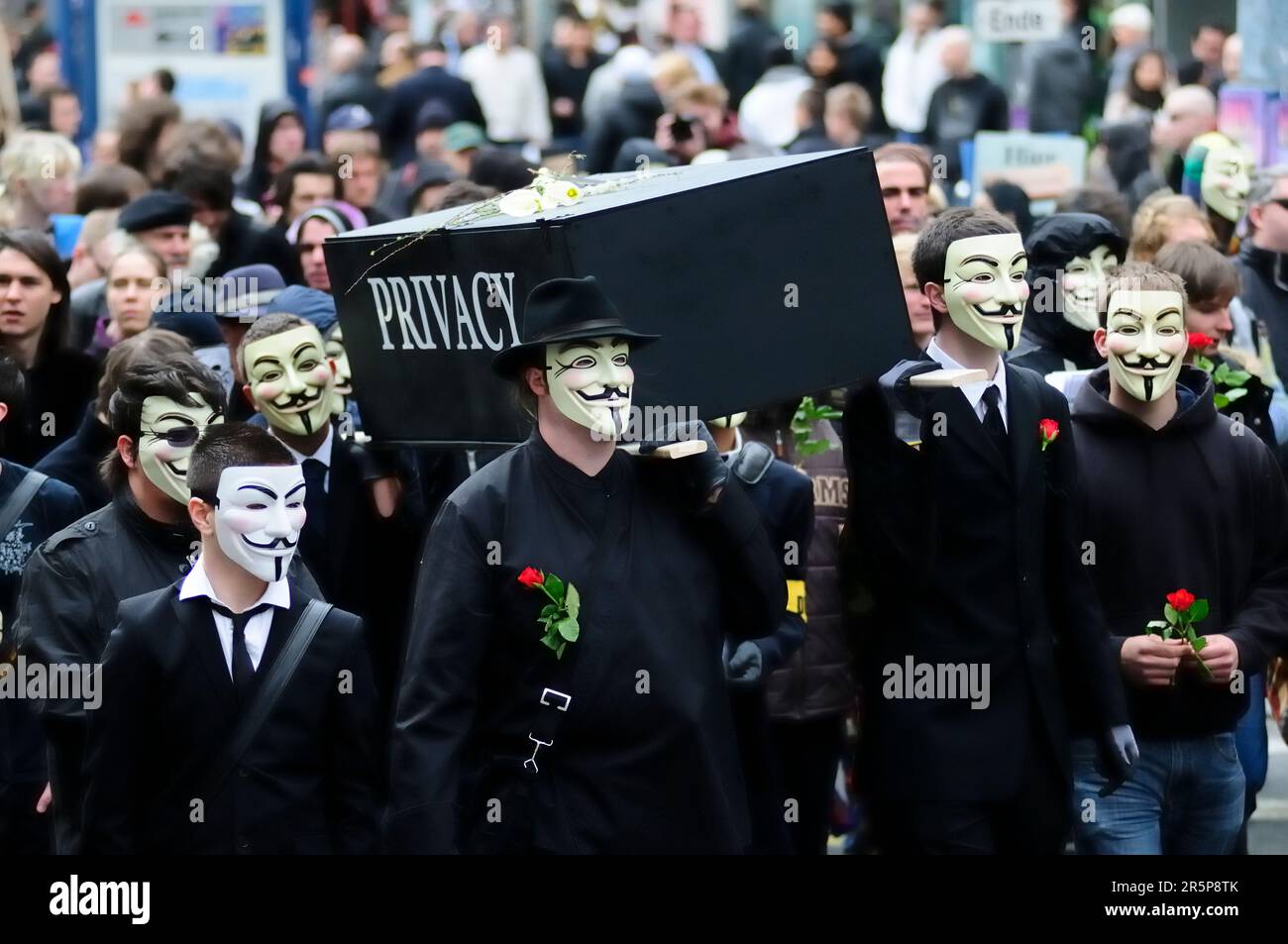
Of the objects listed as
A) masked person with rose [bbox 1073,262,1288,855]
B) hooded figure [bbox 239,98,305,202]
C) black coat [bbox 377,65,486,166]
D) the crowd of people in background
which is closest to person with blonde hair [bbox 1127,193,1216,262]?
the crowd of people in background

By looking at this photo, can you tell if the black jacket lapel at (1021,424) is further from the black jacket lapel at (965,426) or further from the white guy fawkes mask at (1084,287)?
the white guy fawkes mask at (1084,287)

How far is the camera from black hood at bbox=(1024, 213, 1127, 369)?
7801 millimetres

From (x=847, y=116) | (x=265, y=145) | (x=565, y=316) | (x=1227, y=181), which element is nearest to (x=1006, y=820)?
(x=565, y=316)

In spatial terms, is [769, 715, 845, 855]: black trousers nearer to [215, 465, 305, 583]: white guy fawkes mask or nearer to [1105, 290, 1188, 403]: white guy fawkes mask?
[1105, 290, 1188, 403]: white guy fawkes mask

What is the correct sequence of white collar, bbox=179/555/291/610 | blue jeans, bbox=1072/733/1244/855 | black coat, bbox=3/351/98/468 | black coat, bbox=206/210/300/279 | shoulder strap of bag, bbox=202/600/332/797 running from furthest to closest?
black coat, bbox=206/210/300/279, black coat, bbox=3/351/98/468, blue jeans, bbox=1072/733/1244/855, white collar, bbox=179/555/291/610, shoulder strap of bag, bbox=202/600/332/797

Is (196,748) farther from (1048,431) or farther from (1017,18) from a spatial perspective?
(1017,18)

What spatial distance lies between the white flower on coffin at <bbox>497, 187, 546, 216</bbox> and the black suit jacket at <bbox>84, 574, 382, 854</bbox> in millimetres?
1300

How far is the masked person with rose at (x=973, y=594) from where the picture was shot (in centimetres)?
609

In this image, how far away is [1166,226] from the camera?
9.08 metres

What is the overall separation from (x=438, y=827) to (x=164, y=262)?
494 centimetres

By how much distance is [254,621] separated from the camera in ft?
18.3

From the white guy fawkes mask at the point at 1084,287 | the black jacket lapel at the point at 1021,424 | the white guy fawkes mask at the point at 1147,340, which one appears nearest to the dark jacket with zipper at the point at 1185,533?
the white guy fawkes mask at the point at 1147,340

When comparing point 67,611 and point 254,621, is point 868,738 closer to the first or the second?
point 254,621

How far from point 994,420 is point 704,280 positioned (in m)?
0.85
